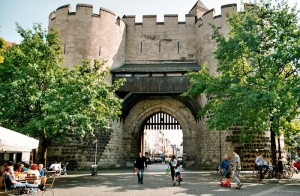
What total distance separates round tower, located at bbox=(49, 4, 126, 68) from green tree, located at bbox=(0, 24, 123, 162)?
22.3ft

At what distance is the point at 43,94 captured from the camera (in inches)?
441

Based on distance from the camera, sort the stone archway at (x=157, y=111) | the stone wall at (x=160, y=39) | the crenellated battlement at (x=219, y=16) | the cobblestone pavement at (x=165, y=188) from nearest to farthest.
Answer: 1. the cobblestone pavement at (x=165, y=188)
2. the crenellated battlement at (x=219, y=16)
3. the stone archway at (x=157, y=111)
4. the stone wall at (x=160, y=39)

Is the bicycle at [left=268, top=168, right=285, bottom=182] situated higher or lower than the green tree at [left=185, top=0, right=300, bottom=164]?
lower

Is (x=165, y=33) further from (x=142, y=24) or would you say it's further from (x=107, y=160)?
(x=107, y=160)

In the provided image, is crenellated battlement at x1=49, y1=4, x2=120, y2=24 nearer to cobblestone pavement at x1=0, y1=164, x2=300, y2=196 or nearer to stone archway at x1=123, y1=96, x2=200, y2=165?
stone archway at x1=123, y1=96, x2=200, y2=165

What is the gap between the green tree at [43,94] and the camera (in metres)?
10.8

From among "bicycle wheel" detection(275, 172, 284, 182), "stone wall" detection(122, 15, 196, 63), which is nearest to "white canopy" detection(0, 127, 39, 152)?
"bicycle wheel" detection(275, 172, 284, 182)

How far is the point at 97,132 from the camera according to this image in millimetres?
19109

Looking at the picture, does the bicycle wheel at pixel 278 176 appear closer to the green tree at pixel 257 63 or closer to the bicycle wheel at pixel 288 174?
the bicycle wheel at pixel 288 174

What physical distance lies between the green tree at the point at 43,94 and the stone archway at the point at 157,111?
9433 millimetres

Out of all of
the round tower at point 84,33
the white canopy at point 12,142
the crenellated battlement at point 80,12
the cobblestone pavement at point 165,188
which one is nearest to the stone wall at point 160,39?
the round tower at point 84,33

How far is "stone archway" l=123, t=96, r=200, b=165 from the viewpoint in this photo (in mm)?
21781

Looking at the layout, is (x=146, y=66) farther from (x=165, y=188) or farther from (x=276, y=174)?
(x=165, y=188)

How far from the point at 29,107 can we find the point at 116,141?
32.8 feet
